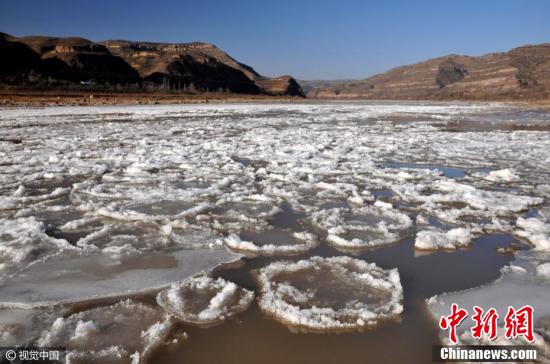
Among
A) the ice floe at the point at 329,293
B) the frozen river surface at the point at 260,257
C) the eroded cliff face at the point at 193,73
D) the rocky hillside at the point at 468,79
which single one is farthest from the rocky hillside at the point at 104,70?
the ice floe at the point at 329,293

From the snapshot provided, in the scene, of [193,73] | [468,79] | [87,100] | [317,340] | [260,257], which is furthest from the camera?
[468,79]

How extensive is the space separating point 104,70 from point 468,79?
103 m

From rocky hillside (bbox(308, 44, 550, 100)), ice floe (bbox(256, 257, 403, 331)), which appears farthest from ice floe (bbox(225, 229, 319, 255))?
rocky hillside (bbox(308, 44, 550, 100))

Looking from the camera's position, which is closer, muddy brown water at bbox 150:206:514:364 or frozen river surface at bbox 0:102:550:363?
muddy brown water at bbox 150:206:514:364

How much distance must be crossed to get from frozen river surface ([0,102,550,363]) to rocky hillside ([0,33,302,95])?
172 ft

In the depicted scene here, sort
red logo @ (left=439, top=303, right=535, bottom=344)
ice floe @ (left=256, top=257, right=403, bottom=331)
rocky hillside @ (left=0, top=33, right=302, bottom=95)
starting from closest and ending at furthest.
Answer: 1. red logo @ (left=439, top=303, right=535, bottom=344)
2. ice floe @ (left=256, top=257, right=403, bottom=331)
3. rocky hillside @ (left=0, top=33, right=302, bottom=95)

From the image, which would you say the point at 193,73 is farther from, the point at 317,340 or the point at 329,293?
the point at 317,340

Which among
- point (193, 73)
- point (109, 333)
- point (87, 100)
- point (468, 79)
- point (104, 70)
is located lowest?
point (109, 333)

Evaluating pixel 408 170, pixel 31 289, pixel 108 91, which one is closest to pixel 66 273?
pixel 31 289

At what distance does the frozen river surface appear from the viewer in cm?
199

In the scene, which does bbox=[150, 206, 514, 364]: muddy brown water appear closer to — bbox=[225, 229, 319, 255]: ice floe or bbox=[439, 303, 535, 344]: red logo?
bbox=[439, 303, 535, 344]: red logo

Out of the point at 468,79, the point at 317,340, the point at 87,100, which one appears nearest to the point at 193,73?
the point at 87,100

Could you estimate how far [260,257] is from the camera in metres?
2.96

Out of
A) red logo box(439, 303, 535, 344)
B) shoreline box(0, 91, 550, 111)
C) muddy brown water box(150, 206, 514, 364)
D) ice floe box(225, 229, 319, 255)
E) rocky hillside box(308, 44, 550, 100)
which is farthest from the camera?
rocky hillside box(308, 44, 550, 100)
